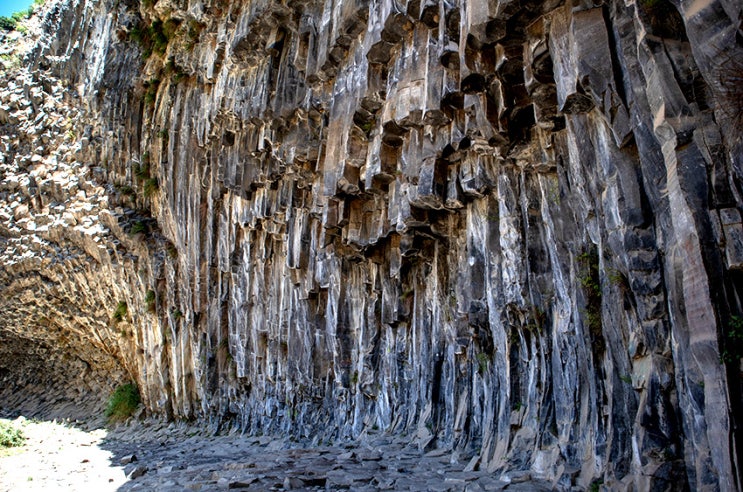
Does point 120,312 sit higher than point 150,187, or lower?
lower

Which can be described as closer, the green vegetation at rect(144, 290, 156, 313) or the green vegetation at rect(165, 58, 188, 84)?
the green vegetation at rect(165, 58, 188, 84)

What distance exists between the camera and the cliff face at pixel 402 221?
6500 millimetres

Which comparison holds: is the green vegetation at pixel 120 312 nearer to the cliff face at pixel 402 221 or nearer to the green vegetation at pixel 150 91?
the cliff face at pixel 402 221

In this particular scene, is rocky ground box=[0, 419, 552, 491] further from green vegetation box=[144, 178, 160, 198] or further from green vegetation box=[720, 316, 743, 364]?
green vegetation box=[144, 178, 160, 198]

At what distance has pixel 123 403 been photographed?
1174 inches

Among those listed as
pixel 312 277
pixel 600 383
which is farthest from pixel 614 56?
pixel 312 277

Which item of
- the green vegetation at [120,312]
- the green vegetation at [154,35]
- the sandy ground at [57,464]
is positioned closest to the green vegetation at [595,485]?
the sandy ground at [57,464]

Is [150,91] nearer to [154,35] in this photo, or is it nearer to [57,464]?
[154,35]

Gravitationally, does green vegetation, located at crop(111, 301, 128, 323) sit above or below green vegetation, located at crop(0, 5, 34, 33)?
below

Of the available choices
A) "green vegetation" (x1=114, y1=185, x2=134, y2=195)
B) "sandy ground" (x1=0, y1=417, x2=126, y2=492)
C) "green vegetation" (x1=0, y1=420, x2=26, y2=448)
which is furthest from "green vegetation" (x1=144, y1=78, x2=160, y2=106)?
"sandy ground" (x1=0, y1=417, x2=126, y2=492)

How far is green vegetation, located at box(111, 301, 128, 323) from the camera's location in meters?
29.1

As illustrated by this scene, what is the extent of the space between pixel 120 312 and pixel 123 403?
471 centimetres

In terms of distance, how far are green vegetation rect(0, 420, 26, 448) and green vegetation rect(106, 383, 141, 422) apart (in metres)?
7.18

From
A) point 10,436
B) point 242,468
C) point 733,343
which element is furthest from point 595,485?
point 10,436
